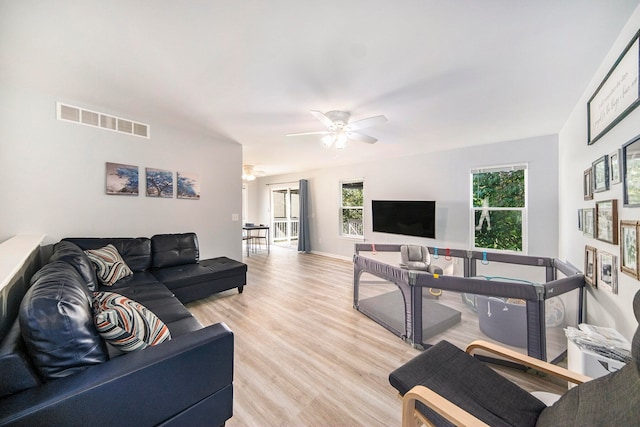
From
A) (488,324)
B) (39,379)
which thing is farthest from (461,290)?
(39,379)

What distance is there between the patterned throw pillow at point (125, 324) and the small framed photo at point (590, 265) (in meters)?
3.18

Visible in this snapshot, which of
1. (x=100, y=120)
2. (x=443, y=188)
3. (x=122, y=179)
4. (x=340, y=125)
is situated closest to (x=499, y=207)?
(x=443, y=188)

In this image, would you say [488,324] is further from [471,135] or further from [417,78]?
[471,135]

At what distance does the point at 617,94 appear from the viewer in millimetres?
1478

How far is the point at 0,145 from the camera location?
231 cm

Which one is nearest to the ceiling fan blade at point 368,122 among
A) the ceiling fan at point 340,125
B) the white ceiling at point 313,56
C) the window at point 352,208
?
the ceiling fan at point 340,125

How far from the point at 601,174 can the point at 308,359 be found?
2.73 metres

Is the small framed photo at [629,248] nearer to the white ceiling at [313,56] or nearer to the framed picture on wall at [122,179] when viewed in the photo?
the white ceiling at [313,56]

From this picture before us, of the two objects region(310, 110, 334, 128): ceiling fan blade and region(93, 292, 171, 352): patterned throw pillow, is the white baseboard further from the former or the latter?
region(93, 292, 171, 352): patterned throw pillow

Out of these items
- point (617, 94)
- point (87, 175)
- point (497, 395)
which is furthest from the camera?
point (87, 175)

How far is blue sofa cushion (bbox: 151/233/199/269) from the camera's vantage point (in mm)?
3117

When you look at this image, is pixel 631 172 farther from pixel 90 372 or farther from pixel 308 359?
pixel 90 372

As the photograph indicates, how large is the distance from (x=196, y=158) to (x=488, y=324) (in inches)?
171

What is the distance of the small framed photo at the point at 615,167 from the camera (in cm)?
146
